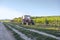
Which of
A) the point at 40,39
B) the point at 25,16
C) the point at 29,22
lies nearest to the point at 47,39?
the point at 40,39

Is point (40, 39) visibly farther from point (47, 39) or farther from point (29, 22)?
point (29, 22)

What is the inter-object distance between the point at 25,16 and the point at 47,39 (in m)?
53.8

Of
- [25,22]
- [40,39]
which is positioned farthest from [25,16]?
[40,39]

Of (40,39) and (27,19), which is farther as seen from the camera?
(27,19)

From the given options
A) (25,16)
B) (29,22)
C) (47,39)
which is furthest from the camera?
(25,16)

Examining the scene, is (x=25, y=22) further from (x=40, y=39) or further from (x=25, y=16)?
(x=40, y=39)

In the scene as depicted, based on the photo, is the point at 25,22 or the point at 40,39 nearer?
the point at 40,39

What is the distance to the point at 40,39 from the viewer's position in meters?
15.2

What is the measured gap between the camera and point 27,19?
6412 centimetres

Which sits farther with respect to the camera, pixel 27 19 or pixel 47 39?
pixel 27 19

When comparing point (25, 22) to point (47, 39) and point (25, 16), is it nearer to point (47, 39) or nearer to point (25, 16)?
point (25, 16)

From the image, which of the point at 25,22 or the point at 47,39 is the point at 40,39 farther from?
the point at 25,22

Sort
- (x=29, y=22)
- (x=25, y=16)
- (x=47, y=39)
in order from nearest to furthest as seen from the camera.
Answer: (x=47, y=39) → (x=29, y=22) → (x=25, y=16)

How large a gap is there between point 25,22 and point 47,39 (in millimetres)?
51162
